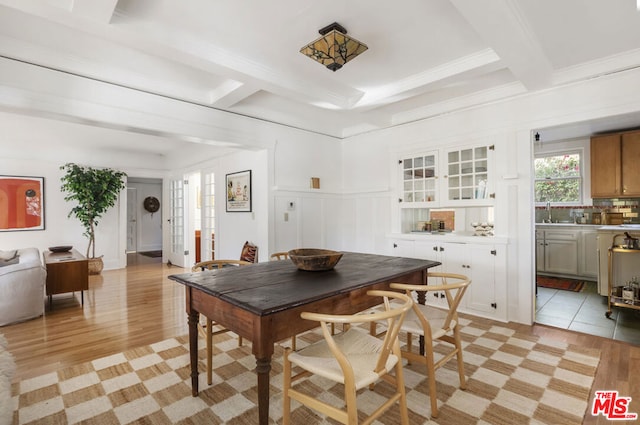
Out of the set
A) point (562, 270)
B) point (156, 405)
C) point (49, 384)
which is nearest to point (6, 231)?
point (49, 384)

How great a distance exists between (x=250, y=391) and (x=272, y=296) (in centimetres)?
98

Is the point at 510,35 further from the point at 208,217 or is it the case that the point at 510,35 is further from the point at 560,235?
the point at 208,217

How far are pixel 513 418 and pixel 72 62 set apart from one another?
4030mm

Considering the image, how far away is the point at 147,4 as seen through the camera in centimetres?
203

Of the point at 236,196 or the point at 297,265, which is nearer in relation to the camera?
the point at 297,265

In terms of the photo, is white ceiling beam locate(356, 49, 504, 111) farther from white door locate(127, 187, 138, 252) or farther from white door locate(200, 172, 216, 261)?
white door locate(127, 187, 138, 252)

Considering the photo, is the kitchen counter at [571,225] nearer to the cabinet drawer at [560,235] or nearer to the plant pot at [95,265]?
the cabinet drawer at [560,235]

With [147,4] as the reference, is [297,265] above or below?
below

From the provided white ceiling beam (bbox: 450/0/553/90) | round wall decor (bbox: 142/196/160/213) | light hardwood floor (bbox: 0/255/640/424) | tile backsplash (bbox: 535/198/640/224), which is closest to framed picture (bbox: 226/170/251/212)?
light hardwood floor (bbox: 0/255/640/424)

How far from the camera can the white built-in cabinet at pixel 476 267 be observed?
3.49 metres

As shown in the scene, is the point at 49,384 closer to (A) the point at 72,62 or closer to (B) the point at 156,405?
(B) the point at 156,405

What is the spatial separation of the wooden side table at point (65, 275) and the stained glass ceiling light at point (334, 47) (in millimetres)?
3879

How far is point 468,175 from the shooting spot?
3.81m

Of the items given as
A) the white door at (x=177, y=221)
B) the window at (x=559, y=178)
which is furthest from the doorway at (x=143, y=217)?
the window at (x=559, y=178)
